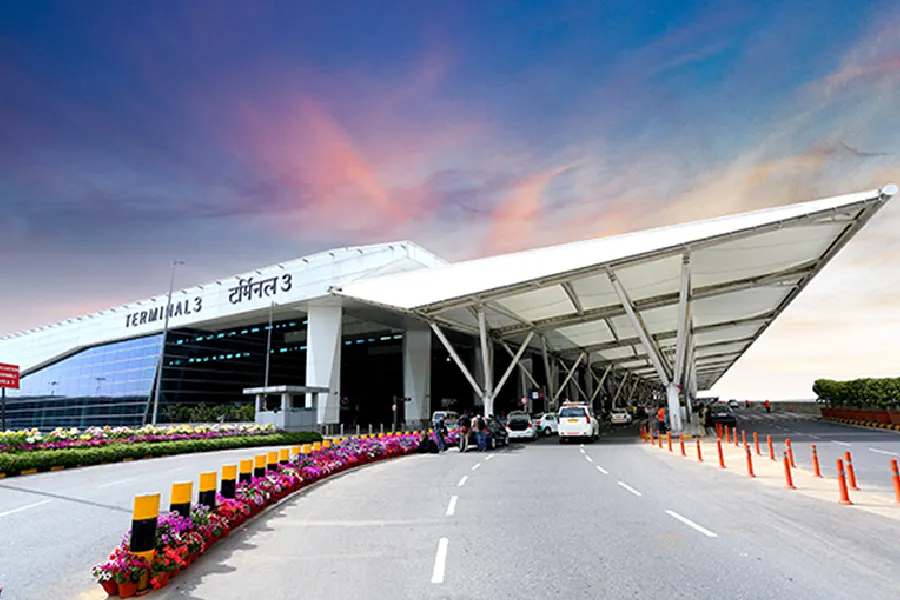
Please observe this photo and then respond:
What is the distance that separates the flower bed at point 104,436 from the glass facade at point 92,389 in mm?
27344

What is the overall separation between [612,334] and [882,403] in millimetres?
22159

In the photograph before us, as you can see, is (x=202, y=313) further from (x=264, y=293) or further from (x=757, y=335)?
(x=757, y=335)

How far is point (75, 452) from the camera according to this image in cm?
2359

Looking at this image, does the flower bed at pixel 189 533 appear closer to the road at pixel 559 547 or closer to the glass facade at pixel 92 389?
the road at pixel 559 547

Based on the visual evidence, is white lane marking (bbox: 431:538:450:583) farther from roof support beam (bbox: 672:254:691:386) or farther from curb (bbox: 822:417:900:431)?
curb (bbox: 822:417:900:431)

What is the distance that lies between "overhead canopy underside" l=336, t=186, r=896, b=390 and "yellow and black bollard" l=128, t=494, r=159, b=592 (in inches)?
1118

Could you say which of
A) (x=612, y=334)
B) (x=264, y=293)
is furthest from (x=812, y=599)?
(x=612, y=334)

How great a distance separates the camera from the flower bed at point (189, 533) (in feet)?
21.4

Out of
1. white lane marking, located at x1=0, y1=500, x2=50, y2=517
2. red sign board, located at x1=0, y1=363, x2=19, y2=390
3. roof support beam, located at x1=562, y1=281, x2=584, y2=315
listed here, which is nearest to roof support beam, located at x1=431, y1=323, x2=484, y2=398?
roof support beam, located at x1=562, y1=281, x2=584, y2=315

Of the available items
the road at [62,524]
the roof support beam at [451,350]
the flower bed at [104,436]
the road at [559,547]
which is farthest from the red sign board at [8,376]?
the roof support beam at [451,350]

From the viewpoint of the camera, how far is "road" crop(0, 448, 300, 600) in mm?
7086

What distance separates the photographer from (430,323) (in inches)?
1676

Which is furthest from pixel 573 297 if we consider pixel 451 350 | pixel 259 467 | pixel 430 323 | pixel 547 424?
pixel 259 467

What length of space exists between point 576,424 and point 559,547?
2536cm
